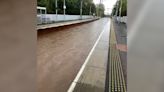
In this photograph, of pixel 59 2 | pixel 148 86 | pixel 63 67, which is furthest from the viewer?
pixel 59 2

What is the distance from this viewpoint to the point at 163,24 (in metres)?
1.49

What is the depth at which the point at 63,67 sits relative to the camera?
6.32 meters

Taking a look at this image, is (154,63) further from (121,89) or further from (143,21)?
(121,89)

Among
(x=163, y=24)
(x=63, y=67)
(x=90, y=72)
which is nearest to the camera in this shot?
Answer: (x=163, y=24)

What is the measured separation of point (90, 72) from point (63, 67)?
0.99 meters

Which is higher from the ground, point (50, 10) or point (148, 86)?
point (50, 10)

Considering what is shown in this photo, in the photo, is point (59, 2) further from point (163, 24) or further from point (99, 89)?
point (163, 24)

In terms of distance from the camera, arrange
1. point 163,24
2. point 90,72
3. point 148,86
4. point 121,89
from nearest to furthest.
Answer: point 163,24 → point 148,86 → point 121,89 → point 90,72

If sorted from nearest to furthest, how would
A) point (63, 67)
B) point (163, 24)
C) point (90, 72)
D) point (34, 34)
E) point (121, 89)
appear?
point (163, 24) → point (34, 34) → point (121, 89) → point (90, 72) → point (63, 67)

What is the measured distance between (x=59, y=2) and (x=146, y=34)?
105ft

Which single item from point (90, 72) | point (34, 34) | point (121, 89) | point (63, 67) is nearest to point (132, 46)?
point (34, 34)

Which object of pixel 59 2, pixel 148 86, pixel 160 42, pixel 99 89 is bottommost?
pixel 99 89

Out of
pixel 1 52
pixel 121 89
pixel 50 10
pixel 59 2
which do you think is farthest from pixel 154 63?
pixel 59 2

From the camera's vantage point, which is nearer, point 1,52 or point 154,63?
point 154,63
